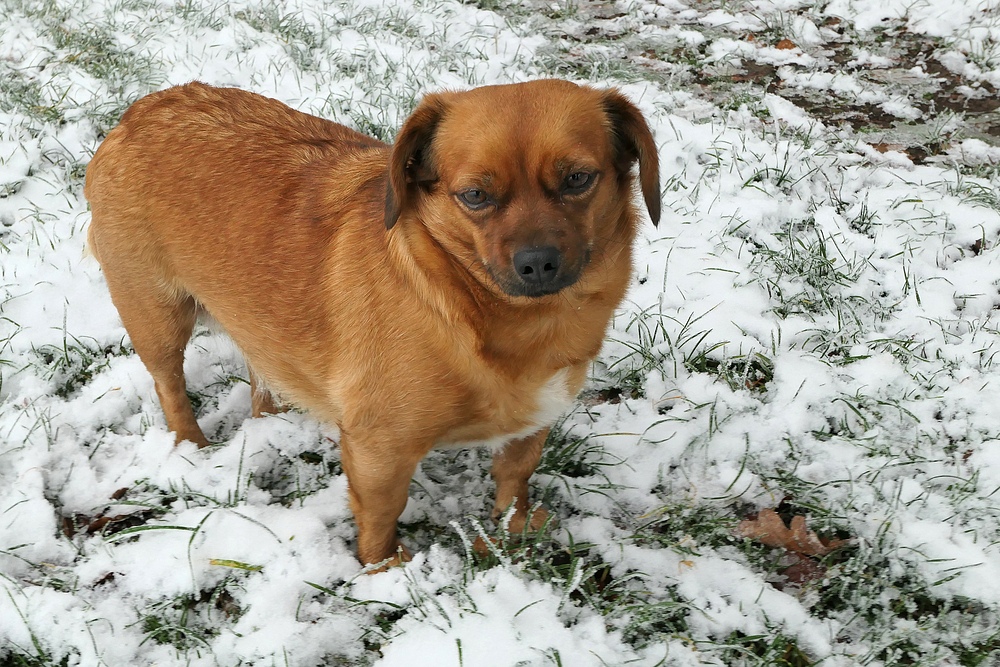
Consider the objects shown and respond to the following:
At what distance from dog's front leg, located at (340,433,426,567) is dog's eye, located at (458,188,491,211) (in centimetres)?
76

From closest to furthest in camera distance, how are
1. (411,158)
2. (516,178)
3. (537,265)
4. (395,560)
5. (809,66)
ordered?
(537,265)
(516,178)
(411,158)
(395,560)
(809,66)

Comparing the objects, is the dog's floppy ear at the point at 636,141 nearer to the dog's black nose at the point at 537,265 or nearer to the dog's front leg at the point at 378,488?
the dog's black nose at the point at 537,265

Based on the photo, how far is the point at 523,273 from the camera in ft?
6.78

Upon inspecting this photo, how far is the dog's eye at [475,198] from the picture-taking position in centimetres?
217

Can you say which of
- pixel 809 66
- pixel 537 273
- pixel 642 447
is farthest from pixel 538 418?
pixel 809 66

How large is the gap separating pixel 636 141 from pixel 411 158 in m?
0.71

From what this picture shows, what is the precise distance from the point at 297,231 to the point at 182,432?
113 cm

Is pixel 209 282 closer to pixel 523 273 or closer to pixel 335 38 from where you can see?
pixel 523 273

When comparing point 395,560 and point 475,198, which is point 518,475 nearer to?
point 395,560

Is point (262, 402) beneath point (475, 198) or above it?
beneath

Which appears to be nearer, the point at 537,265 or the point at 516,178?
the point at 537,265

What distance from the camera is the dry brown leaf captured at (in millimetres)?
2689

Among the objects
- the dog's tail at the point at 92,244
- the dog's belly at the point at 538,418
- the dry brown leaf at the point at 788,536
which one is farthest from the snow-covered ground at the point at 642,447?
the dog's tail at the point at 92,244

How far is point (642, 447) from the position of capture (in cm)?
309
